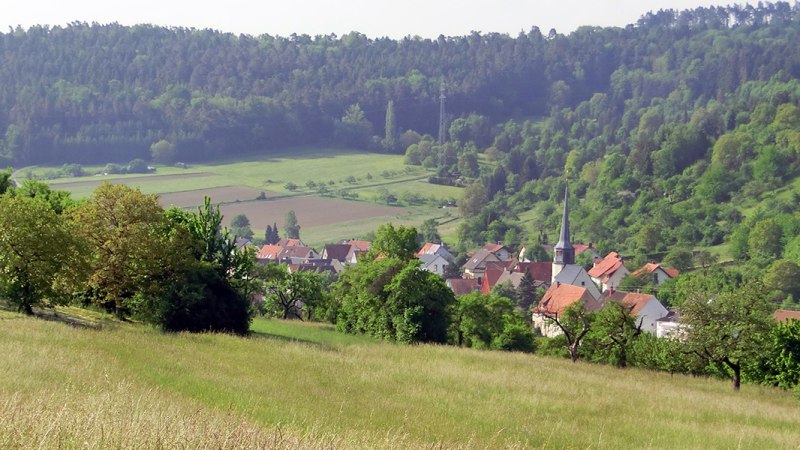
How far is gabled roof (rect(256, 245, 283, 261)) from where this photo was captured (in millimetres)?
119750

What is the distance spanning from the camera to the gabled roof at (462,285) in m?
103

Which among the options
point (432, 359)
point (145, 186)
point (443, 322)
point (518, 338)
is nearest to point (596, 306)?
point (518, 338)

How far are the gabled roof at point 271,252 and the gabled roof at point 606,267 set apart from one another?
120 ft

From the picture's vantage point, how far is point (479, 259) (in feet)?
396

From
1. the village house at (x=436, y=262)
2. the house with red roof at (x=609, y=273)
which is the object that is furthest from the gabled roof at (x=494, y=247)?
the house with red roof at (x=609, y=273)

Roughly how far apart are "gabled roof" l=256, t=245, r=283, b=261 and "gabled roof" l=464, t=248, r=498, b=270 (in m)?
22.3

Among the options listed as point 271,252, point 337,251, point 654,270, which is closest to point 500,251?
point 337,251

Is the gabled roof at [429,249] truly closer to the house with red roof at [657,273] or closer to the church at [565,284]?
the church at [565,284]

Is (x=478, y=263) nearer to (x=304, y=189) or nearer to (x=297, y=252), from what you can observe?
(x=297, y=252)

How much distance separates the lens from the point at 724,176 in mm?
141875

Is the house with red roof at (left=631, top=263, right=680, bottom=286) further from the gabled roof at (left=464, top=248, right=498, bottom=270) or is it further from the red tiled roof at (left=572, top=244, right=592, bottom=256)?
the red tiled roof at (left=572, top=244, right=592, bottom=256)

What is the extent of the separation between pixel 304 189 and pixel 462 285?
217ft

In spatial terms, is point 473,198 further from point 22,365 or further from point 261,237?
point 22,365

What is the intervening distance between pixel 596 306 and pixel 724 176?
71.9 meters
